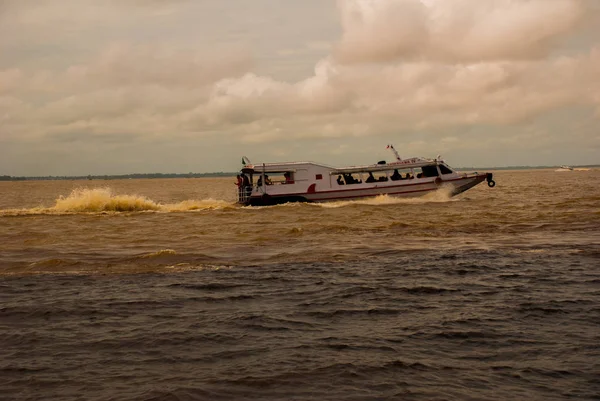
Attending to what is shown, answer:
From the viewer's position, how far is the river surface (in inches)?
276

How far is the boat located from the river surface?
55.8ft

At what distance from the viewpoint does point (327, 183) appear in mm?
38750

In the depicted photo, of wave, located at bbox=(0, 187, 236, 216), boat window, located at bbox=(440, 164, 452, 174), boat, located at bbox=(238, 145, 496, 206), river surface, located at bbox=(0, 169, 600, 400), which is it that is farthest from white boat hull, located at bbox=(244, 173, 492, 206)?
river surface, located at bbox=(0, 169, 600, 400)

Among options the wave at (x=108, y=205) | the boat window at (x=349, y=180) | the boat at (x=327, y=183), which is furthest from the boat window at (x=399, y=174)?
the wave at (x=108, y=205)

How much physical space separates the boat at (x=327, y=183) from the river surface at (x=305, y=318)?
17.0 m

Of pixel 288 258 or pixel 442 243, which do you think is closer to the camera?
pixel 288 258

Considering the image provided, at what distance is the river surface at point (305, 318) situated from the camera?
276 inches

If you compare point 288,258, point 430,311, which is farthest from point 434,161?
point 430,311

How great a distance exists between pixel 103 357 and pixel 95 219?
26068 millimetres

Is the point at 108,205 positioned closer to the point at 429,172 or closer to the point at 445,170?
the point at 429,172

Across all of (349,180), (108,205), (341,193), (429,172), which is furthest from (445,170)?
(108,205)

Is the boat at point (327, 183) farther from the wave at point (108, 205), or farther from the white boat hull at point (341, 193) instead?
the wave at point (108, 205)

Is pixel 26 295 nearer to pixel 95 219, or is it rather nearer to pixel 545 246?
pixel 545 246

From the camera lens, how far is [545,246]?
59.0ft
